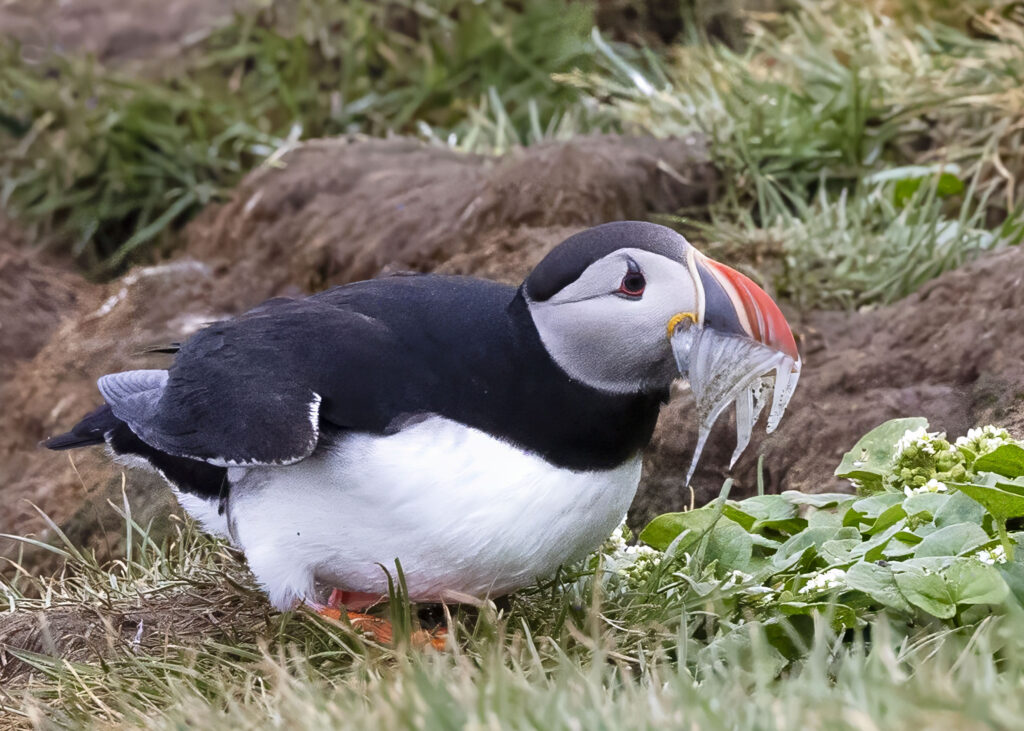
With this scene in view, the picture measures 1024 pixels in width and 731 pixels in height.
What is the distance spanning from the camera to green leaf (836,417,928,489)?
139 inches

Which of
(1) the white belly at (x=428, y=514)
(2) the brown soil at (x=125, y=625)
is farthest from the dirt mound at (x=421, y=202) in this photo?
(1) the white belly at (x=428, y=514)

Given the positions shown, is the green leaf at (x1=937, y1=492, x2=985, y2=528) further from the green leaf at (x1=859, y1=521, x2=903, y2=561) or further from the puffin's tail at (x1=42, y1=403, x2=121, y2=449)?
the puffin's tail at (x1=42, y1=403, x2=121, y2=449)

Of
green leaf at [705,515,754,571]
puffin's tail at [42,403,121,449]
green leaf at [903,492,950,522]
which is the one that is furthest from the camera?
puffin's tail at [42,403,121,449]

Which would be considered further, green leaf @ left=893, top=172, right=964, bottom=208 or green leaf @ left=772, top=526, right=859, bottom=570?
green leaf @ left=893, top=172, right=964, bottom=208

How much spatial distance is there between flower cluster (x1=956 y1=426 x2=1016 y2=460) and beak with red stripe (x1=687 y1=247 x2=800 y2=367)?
0.84m

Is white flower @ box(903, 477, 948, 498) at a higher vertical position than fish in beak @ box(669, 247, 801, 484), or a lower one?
lower

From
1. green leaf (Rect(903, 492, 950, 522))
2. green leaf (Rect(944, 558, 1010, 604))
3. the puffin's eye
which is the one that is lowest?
green leaf (Rect(903, 492, 950, 522))

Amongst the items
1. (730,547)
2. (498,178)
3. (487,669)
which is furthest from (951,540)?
(498,178)

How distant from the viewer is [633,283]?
A: 283 centimetres

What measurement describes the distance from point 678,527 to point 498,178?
2.73 m

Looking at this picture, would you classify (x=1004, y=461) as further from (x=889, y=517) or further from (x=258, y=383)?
(x=258, y=383)

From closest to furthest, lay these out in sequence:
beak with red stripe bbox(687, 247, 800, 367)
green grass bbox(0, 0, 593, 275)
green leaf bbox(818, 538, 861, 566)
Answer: beak with red stripe bbox(687, 247, 800, 367)
green leaf bbox(818, 538, 861, 566)
green grass bbox(0, 0, 593, 275)

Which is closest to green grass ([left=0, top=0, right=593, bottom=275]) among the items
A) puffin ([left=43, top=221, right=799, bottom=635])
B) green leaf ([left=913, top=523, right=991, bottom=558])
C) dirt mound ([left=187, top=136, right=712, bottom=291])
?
dirt mound ([left=187, top=136, right=712, bottom=291])

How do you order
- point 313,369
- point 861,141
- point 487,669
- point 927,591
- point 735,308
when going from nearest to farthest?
point 487,669 → point 735,308 → point 927,591 → point 313,369 → point 861,141
